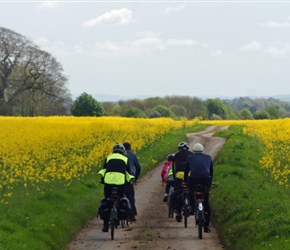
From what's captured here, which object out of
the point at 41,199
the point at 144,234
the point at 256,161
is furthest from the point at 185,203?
the point at 256,161

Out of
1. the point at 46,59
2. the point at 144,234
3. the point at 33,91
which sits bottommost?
the point at 144,234

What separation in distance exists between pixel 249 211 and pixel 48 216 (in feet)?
17.4

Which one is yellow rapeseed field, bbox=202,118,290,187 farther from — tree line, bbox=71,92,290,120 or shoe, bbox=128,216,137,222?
tree line, bbox=71,92,290,120

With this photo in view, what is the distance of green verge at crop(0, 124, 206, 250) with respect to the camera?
1115cm

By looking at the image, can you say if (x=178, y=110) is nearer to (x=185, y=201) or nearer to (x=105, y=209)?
(x=185, y=201)

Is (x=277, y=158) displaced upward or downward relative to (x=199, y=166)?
downward

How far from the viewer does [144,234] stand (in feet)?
43.1

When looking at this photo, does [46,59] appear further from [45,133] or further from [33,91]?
[45,133]

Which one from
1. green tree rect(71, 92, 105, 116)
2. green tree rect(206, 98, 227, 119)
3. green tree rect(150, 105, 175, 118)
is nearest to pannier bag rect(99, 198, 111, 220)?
green tree rect(71, 92, 105, 116)

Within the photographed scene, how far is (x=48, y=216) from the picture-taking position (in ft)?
44.8

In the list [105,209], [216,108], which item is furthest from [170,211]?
[216,108]

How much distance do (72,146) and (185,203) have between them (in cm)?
1592

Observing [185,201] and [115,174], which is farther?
[185,201]

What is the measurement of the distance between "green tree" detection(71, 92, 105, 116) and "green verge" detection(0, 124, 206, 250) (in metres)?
64.9
